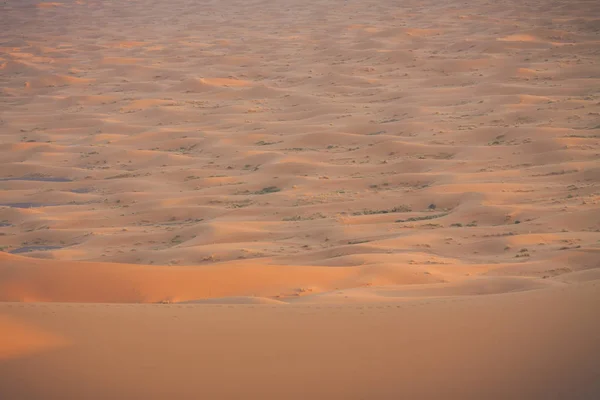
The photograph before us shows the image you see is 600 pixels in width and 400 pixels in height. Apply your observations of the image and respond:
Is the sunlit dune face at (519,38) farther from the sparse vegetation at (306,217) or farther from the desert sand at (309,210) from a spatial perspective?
the sparse vegetation at (306,217)

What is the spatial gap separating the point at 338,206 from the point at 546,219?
48.3 inches

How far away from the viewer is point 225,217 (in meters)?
4.59

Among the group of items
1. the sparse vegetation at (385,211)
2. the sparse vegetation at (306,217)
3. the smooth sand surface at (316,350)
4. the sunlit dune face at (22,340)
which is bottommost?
the sparse vegetation at (385,211)

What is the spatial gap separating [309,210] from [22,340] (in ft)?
8.56

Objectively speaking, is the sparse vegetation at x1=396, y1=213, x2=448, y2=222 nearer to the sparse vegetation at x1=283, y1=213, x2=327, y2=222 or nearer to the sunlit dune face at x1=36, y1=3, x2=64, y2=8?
the sparse vegetation at x1=283, y1=213, x2=327, y2=222

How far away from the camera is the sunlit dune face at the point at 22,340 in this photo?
2.04 meters

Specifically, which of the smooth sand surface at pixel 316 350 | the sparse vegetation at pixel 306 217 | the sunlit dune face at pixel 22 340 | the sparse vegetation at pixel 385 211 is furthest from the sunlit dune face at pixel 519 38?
the sunlit dune face at pixel 22 340

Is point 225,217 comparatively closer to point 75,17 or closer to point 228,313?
point 228,313

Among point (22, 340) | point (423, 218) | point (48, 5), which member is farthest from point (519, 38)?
point (48, 5)

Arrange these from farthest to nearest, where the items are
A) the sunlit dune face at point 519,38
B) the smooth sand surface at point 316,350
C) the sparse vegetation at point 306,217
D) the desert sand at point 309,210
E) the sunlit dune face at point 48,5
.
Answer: the sunlit dune face at point 48,5 → the sunlit dune face at point 519,38 → the sparse vegetation at point 306,217 → the desert sand at point 309,210 → the smooth sand surface at point 316,350

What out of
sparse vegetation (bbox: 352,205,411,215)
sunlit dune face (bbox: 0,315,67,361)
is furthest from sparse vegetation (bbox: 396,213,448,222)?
sunlit dune face (bbox: 0,315,67,361)

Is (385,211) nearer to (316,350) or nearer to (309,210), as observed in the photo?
(309,210)

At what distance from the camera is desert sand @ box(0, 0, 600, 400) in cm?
201

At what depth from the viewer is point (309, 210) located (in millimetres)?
4570
